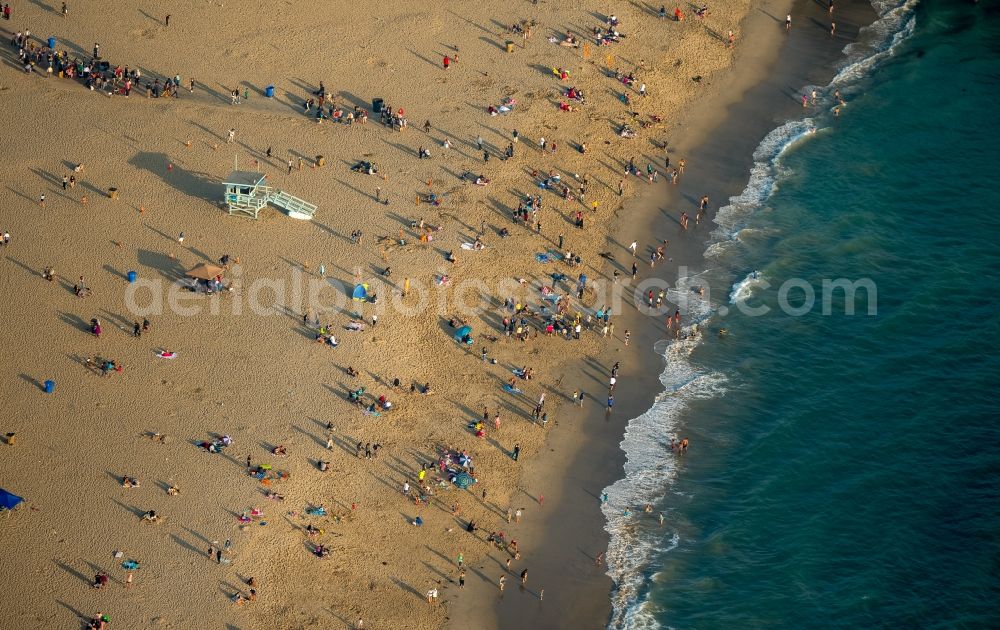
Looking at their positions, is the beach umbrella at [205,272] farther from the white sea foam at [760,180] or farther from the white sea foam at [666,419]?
the white sea foam at [760,180]

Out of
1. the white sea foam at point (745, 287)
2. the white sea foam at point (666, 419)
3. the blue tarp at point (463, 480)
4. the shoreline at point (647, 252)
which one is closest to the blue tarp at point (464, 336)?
the shoreline at point (647, 252)

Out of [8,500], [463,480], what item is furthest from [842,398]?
[8,500]

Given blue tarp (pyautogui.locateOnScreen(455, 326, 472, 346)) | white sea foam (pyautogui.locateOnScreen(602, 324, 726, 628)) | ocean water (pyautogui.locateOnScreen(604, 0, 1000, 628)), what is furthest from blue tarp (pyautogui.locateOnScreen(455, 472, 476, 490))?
blue tarp (pyautogui.locateOnScreen(455, 326, 472, 346))

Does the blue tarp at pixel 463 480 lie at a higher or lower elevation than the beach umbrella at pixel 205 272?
lower

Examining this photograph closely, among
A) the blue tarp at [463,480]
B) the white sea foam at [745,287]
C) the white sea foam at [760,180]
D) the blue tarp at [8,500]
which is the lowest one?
the blue tarp at [8,500]

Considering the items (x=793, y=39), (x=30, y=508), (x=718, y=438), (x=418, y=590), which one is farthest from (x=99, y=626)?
(x=793, y=39)
